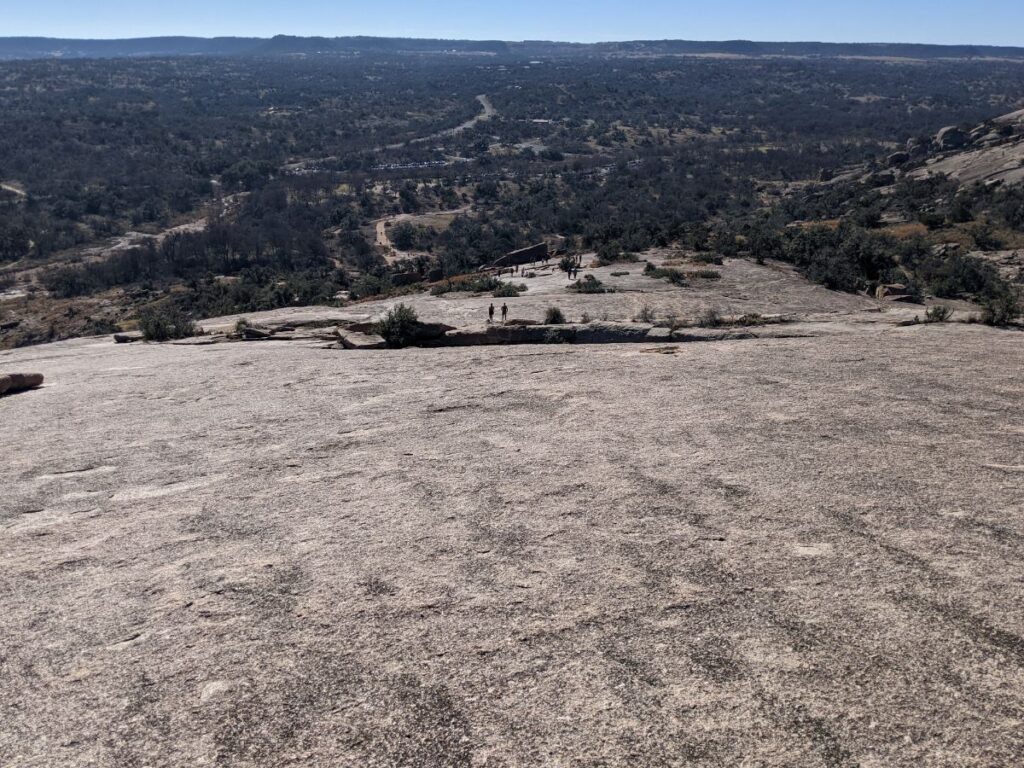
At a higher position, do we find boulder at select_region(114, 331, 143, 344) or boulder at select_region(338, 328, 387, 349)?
boulder at select_region(338, 328, 387, 349)

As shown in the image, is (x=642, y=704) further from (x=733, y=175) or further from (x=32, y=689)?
(x=733, y=175)

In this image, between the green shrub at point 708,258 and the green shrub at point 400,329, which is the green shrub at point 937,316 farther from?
the green shrub at point 400,329

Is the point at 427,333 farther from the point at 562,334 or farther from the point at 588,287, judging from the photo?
the point at 588,287

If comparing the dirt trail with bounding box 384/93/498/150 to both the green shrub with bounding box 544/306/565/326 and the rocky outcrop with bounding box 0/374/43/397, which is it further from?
the rocky outcrop with bounding box 0/374/43/397

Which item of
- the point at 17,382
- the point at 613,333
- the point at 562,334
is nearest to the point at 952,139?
the point at 613,333

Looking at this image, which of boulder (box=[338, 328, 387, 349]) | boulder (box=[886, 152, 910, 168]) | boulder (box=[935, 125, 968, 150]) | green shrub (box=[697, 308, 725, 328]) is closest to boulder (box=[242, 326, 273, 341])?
boulder (box=[338, 328, 387, 349])

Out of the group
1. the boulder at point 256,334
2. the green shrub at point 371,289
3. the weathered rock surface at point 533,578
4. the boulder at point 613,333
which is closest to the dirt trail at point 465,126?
the green shrub at point 371,289
